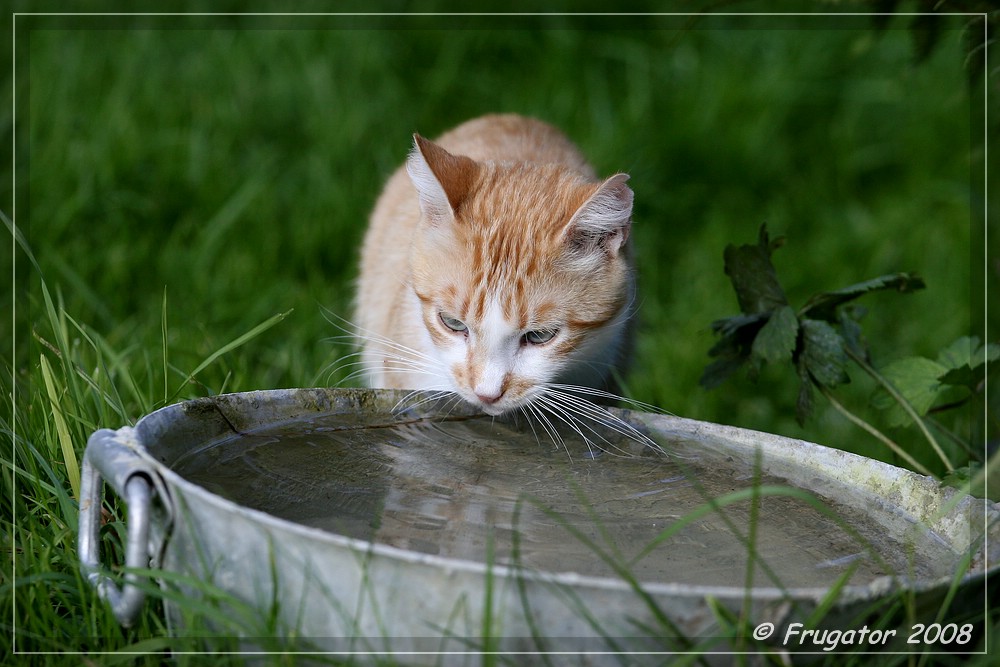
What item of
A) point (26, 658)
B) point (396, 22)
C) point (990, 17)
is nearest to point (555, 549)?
point (26, 658)

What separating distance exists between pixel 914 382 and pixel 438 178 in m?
1.11

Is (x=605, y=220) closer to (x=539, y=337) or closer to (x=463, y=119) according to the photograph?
(x=539, y=337)

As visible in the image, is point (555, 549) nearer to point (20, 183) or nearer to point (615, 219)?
point (615, 219)

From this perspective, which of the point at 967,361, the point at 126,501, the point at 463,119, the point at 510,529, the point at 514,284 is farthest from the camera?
the point at 463,119

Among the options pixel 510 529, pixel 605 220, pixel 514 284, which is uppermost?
pixel 605 220

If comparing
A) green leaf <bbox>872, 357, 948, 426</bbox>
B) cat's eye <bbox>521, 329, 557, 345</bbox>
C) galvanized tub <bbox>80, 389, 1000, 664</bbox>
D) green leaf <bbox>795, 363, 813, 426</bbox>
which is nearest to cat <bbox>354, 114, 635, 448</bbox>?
cat's eye <bbox>521, 329, 557, 345</bbox>

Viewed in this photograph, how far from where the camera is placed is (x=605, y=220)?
2.33m

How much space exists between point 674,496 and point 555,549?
323mm

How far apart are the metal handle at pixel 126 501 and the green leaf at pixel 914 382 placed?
1.57 m

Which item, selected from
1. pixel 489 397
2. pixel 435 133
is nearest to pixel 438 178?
pixel 489 397

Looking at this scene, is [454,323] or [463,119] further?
[463,119]

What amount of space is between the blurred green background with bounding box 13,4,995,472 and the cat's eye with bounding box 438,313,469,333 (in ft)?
2.26

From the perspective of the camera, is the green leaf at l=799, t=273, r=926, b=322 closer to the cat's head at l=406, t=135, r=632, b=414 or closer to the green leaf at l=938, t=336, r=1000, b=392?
the green leaf at l=938, t=336, r=1000, b=392

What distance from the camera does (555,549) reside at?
169 centimetres
